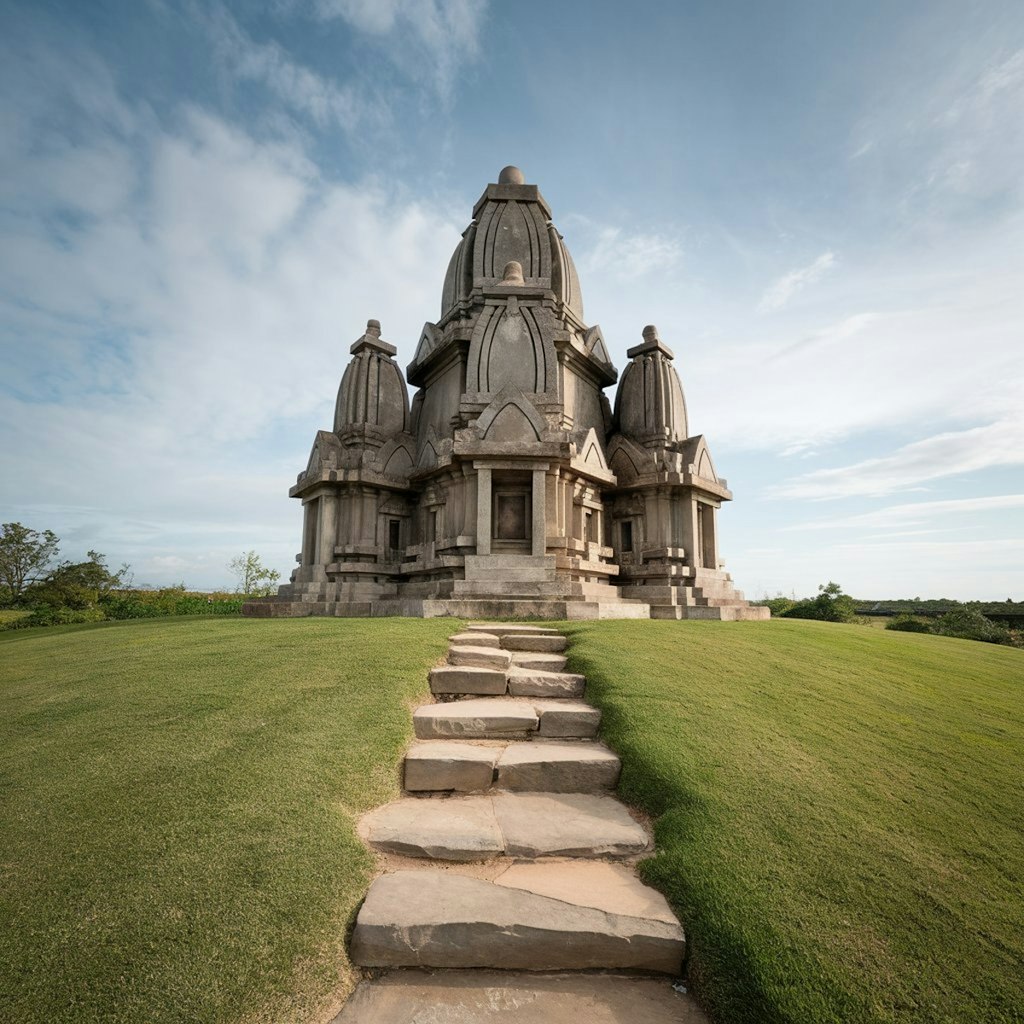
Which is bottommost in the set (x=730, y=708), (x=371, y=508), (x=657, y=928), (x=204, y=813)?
(x=657, y=928)

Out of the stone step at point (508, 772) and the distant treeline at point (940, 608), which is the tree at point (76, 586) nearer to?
the stone step at point (508, 772)

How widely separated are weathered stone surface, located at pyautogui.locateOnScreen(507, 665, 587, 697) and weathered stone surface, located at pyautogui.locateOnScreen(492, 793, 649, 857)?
1.64 m

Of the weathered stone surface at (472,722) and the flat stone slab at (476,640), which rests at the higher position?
the flat stone slab at (476,640)

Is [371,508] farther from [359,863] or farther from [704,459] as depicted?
[359,863]

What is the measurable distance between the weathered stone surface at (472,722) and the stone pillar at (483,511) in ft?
21.7

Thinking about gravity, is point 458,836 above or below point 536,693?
below

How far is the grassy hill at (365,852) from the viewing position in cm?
244

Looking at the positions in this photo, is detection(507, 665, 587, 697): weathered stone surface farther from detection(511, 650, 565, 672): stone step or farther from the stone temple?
the stone temple

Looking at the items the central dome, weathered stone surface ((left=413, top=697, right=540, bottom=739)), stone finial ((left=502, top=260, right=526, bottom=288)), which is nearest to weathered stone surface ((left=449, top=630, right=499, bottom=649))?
weathered stone surface ((left=413, top=697, right=540, bottom=739))

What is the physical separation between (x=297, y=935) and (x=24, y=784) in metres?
2.52

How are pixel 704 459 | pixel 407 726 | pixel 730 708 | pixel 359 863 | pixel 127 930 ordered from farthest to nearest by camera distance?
1. pixel 704 459
2. pixel 730 708
3. pixel 407 726
4. pixel 359 863
5. pixel 127 930

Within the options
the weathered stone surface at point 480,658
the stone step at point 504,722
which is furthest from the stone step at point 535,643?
the stone step at point 504,722

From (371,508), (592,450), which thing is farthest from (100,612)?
(592,450)

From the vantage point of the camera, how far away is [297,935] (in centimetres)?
266
